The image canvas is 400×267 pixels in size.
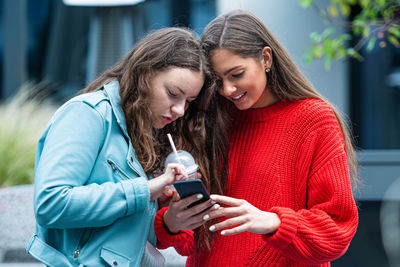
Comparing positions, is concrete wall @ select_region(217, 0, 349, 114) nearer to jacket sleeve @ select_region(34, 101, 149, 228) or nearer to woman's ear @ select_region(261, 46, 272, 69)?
woman's ear @ select_region(261, 46, 272, 69)

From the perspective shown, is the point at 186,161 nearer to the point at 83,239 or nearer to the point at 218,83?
the point at 218,83

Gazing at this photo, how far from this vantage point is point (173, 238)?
2.08 meters

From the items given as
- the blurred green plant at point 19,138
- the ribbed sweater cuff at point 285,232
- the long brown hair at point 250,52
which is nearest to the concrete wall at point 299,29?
the blurred green plant at point 19,138

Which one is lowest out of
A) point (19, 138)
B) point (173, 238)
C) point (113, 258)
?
point (19, 138)

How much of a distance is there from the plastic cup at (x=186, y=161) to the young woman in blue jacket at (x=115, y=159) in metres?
0.07

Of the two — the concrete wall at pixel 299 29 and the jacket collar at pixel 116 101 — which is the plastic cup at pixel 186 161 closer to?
the jacket collar at pixel 116 101

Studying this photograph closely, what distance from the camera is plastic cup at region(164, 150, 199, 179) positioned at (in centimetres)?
186

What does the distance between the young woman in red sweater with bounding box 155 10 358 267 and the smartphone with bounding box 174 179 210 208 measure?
39 millimetres

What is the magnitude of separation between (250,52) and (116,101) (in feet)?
1.86

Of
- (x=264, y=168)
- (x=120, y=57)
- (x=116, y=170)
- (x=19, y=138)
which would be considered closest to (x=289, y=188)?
(x=264, y=168)

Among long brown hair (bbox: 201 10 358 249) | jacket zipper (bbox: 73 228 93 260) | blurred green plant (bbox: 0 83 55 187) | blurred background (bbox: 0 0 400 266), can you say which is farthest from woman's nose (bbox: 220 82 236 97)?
blurred green plant (bbox: 0 83 55 187)

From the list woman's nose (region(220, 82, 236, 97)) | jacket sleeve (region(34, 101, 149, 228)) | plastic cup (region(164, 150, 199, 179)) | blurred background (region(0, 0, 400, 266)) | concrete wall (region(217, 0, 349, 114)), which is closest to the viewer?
jacket sleeve (region(34, 101, 149, 228))

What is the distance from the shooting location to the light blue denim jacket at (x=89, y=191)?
163 centimetres

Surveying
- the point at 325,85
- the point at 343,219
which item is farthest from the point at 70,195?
the point at 325,85
